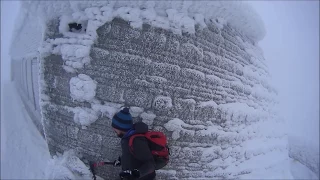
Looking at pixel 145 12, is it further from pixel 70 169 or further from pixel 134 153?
pixel 70 169

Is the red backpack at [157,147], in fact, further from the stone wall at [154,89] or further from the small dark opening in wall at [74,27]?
the small dark opening in wall at [74,27]

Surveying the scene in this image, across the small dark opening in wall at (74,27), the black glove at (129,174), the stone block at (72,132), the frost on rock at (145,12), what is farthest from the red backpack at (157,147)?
the small dark opening in wall at (74,27)

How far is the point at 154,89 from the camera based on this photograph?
9.50 ft

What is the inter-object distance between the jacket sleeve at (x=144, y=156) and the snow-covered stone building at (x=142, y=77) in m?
0.78

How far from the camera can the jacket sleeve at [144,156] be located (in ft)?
6.79

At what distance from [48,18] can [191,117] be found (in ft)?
7.98

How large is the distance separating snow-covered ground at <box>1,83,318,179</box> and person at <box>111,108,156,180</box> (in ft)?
3.77

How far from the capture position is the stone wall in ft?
9.32

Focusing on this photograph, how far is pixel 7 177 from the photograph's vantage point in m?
5.98

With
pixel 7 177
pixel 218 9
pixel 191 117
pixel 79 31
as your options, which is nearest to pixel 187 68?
pixel 191 117

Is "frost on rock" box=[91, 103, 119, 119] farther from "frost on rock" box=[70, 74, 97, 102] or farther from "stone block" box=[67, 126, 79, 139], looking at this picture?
"stone block" box=[67, 126, 79, 139]

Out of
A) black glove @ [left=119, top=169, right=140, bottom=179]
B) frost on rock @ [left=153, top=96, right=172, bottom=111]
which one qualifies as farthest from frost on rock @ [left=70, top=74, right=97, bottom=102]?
black glove @ [left=119, top=169, right=140, bottom=179]

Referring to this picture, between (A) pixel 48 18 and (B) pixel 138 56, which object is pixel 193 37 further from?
(A) pixel 48 18

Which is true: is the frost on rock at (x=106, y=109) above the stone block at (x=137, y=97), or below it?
below
